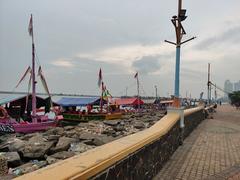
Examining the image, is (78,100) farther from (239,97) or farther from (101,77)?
(239,97)

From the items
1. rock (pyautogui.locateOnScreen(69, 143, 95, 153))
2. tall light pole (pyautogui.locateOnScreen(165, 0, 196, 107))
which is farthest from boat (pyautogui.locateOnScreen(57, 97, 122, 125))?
rock (pyautogui.locateOnScreen(69, 143, 95, 153))

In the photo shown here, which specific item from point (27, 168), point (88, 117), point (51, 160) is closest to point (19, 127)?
point (88, 117)

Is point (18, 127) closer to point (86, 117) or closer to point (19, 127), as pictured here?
point (19, 127)

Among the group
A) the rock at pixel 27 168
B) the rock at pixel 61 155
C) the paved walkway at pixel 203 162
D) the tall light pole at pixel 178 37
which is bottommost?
the paved walkway at pixel 203 162

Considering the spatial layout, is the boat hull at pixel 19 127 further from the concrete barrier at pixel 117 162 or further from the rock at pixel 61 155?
the rock at pixel 61 155

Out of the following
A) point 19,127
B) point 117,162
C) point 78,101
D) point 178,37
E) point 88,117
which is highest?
point 178,37

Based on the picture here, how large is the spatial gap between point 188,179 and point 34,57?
1931 centimetres

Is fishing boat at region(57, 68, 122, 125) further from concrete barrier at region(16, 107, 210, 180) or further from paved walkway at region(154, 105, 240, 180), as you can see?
concrete barrier at region(16, 107, 210, 180)

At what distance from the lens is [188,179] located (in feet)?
20.5


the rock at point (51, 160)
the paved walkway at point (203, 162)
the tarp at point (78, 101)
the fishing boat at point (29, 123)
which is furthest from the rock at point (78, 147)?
the tarp at point (78, 101)

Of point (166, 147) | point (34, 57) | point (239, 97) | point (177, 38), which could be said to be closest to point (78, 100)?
point (34, 57)

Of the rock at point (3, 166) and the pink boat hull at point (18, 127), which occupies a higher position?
the rock at point (3, 166)

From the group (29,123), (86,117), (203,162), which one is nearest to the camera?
(203,162)

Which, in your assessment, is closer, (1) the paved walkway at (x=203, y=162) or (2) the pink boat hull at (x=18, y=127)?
(1) the paved walkway at (x=203, y=162)
